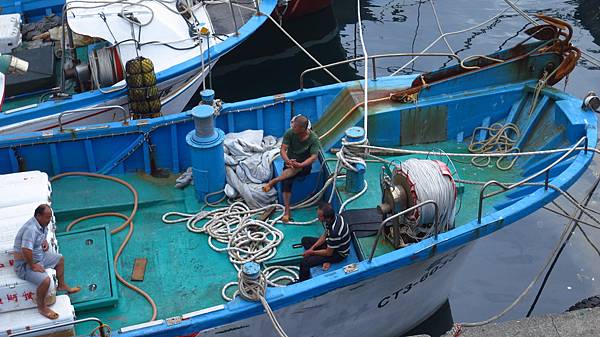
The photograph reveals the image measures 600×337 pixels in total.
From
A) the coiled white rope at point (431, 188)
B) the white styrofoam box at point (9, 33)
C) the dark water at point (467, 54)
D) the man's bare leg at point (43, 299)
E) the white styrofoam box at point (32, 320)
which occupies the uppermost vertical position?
the coiled white rope at point (431, 188)

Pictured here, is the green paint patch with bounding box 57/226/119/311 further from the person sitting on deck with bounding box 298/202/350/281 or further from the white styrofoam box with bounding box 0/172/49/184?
the person sitting on deck with bounding box 298/202/350/281

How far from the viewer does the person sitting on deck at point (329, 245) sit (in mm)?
6559

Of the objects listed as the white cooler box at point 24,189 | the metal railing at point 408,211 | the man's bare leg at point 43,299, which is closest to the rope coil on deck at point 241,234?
the metal railing at point 408,211

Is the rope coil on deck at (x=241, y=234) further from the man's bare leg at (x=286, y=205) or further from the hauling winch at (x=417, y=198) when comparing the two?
the hauling winch at (x=417, y=198)

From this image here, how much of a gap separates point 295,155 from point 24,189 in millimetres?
2849

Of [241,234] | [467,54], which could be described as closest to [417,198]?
[241,234]

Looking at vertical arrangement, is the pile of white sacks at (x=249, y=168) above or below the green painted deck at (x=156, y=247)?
above

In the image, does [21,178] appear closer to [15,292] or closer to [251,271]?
[15,292]

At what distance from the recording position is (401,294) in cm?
719

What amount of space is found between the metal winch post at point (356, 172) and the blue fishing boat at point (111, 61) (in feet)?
11.6

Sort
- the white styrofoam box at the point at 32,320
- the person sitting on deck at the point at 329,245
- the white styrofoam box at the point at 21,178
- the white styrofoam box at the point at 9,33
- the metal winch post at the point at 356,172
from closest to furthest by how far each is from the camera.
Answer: the white styrofoam box at the point at 32,320 → the person sitting on deck at the point at 329,245 → the white styrofoam box at the point at 21,178 → the metal winch post at the point at 356,172 → the white styrofoam box at the point at 9,33

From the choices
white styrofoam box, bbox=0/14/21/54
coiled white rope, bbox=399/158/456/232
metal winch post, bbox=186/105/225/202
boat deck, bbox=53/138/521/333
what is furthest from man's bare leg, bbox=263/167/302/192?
white styrofoam box, bbox=0/14/21/54

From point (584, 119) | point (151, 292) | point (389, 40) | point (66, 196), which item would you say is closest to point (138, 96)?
point (66, 196)

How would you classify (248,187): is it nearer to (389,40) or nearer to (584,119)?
(584,119)
